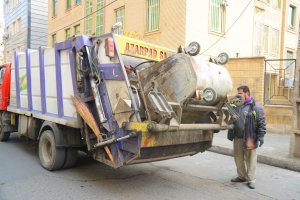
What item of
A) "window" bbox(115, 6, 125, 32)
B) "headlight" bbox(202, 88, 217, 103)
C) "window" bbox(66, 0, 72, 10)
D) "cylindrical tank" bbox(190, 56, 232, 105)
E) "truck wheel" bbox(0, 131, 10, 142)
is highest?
"window" bbox(66, 0, 72, 10)

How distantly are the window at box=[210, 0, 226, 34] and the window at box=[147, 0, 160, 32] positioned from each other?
2261mm

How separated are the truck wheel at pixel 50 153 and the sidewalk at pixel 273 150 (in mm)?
4206

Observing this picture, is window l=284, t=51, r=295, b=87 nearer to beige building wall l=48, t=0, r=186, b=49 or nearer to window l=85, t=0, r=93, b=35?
beige building wall l=48, t=0, r=186, b=49

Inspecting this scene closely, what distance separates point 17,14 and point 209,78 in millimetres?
25842

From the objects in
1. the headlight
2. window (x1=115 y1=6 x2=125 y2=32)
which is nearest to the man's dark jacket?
the headlight

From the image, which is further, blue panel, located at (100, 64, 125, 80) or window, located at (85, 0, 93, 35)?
window, located at (85, 0, 93, 35)

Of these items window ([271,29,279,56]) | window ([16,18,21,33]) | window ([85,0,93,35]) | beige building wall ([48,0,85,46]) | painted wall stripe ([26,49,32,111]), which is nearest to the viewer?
painted wall stripe ([26,49,32,111])

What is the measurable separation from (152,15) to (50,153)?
920 cm

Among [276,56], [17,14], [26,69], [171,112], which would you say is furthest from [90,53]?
[17,14]

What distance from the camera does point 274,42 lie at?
1914 cm

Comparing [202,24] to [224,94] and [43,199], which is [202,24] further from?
[43,199]

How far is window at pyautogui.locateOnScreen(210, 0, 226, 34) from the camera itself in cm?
1378

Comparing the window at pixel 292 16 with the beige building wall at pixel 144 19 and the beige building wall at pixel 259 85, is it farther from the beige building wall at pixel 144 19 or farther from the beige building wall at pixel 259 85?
the beige building wall at pixel 144 19

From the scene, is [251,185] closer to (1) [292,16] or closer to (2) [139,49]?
(2) [139,49]
